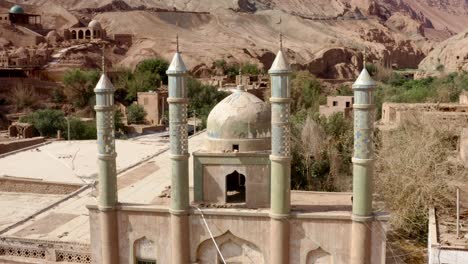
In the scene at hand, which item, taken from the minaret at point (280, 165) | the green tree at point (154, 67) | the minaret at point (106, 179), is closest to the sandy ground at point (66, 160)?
the minaret at point (106, 179)

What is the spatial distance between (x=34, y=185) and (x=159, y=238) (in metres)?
8.38

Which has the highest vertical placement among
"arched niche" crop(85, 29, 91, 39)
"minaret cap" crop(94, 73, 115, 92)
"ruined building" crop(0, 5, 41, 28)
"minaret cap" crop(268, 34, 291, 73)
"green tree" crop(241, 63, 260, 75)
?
"ruined building" crop(0, 5, 41, 28)

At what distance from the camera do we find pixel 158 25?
211 feet

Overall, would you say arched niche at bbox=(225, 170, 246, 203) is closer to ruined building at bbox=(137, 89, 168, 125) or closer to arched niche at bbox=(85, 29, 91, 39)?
ruined building at bbox=(137, 89, 168, 125)

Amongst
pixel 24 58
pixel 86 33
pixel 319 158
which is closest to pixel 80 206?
pixel 319 158

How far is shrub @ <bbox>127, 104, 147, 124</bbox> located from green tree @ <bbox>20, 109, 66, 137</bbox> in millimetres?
4309

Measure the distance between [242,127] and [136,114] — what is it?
922 inches

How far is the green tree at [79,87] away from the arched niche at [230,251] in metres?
29.7

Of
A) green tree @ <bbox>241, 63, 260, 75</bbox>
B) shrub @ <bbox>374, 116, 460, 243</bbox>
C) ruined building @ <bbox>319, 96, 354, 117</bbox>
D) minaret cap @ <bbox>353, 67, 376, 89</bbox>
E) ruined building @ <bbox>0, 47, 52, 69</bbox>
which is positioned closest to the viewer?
minaret cap @ <bbox>353, 67, 376, 89</bbox>

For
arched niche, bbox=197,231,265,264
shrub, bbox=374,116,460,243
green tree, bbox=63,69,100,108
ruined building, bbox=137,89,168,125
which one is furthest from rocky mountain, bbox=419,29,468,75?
arched niche, bbox=197,231,265,264

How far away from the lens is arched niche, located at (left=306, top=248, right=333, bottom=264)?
9289 mm

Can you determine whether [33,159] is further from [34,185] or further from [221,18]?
[221,18]

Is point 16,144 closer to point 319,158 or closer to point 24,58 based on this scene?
point 319,158

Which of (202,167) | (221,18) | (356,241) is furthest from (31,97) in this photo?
(221,18)
